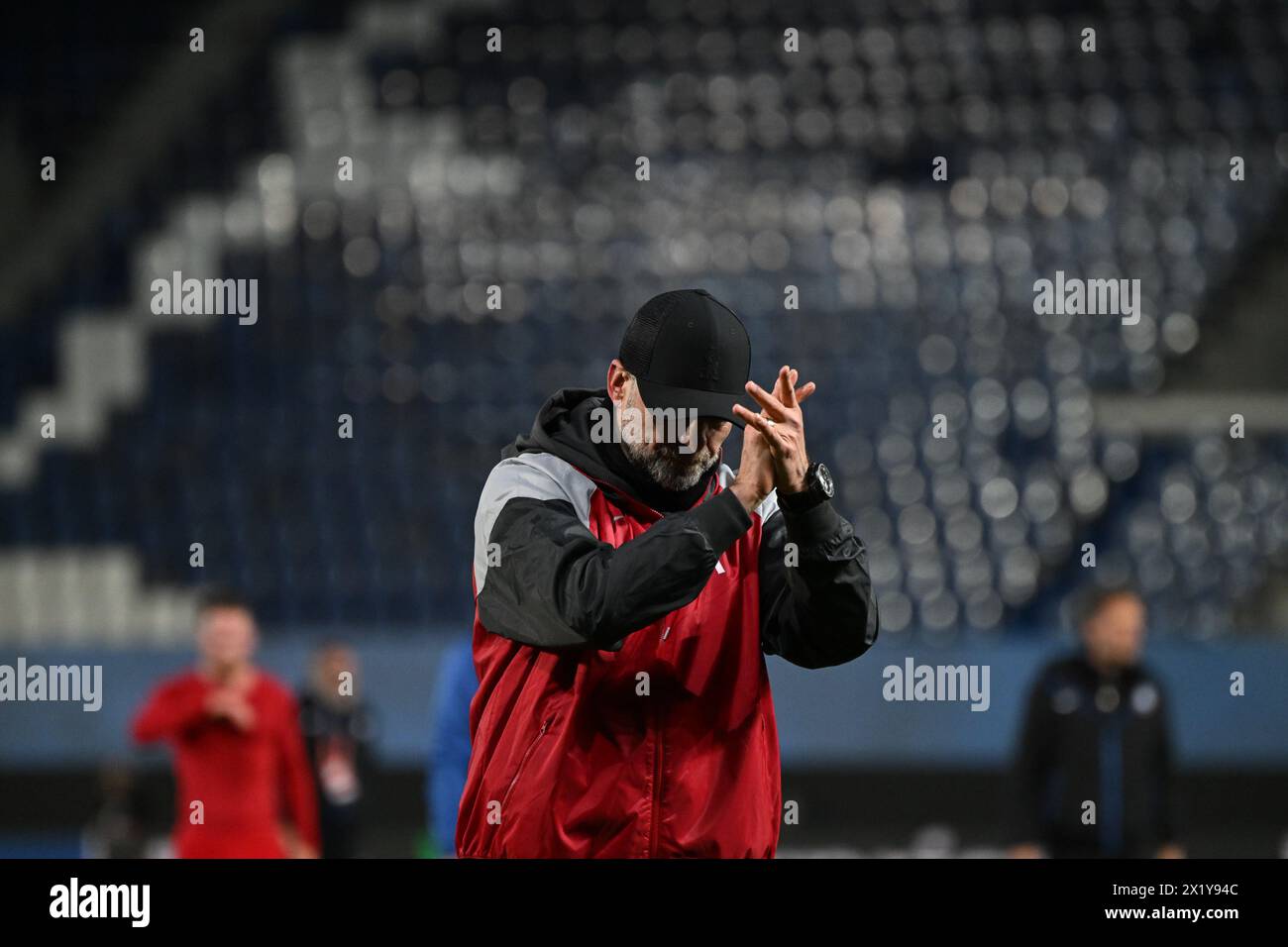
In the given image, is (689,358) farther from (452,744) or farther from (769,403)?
(452,744)

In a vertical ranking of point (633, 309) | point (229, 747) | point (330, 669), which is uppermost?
point (633, 309)

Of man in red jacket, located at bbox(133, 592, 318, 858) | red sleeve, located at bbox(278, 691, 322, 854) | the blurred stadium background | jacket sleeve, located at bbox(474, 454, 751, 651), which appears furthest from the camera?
the blurred stadium background

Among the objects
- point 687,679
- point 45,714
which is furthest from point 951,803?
point 687,679

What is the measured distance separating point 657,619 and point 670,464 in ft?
1.00

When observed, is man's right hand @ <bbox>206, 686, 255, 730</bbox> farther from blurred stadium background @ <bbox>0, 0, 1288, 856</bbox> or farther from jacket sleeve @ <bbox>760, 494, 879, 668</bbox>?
jacket sleeve @ <bbox>760, 494, 879, 668</bbox>

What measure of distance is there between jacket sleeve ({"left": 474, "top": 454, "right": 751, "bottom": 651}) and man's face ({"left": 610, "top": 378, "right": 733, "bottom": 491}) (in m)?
0.10

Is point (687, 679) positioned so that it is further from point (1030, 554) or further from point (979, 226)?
point (979, 226)

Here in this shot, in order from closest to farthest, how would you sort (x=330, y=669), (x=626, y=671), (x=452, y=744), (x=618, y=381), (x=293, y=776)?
1. (x=626, y=671)
2. (x=618, y=381)
3. (x=452, y=744)
4. (x=293, y=776)
5. (x=330, y=669)

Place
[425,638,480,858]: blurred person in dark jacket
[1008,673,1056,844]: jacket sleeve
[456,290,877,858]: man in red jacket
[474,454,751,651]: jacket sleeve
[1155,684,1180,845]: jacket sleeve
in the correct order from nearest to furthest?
[474,454,751,651]: jacket sleeve → [456,290,877,858]: man in red jacket → [425,638,480,858]: blurred person in dark jacket → [1155,684,1180,845]: jacket sleeve → [1008,673,1056,844]: jacket sleeve

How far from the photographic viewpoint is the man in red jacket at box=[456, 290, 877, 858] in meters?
2.10

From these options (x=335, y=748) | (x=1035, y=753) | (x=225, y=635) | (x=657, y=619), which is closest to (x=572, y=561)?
(x=657, y=619)

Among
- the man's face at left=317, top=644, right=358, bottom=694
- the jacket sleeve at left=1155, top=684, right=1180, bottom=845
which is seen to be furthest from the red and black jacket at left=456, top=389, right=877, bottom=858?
the man's face at left=317, top=644, right=358, bottom=694

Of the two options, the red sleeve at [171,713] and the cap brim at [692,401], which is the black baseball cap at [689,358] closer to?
the cap brim at [692,401]

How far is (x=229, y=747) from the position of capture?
5.40 metres
